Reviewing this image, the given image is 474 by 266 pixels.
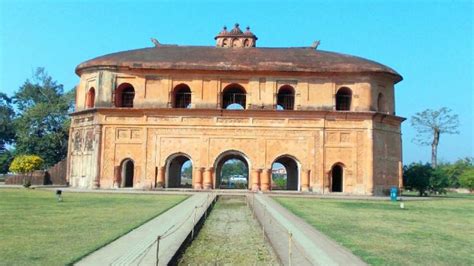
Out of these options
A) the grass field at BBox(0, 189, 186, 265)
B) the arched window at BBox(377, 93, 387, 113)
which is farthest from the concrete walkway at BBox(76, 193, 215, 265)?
the arched window at BBox(377, 93, 387, 113)

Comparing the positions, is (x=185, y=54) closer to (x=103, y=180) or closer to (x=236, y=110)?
(x=236, y=110)

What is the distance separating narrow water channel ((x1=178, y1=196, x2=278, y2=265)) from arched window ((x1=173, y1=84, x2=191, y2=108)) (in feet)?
48.7

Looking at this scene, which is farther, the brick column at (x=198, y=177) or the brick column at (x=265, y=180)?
the brick column at (x=198, y=177)

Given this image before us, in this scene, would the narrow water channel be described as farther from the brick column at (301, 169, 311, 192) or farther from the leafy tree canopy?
the leafy tree canopy

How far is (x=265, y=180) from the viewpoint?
94.3 ft

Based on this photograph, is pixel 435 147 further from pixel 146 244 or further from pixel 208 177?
pixel 146 244

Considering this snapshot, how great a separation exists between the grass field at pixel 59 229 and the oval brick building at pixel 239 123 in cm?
1248

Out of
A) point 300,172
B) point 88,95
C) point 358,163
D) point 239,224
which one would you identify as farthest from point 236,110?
point 239,224

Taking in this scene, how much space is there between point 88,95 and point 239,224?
65.8ft

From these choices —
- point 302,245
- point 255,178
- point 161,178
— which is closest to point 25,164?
point 161,178

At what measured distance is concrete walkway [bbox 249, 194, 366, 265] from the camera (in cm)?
820

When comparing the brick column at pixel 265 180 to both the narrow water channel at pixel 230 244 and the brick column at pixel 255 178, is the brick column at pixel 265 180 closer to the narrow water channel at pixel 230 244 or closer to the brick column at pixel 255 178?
the brick column at pixel 255 178

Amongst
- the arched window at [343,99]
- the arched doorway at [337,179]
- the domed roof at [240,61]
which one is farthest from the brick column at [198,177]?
the arched window at [343,99]

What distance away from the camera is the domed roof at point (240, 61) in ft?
96.9
